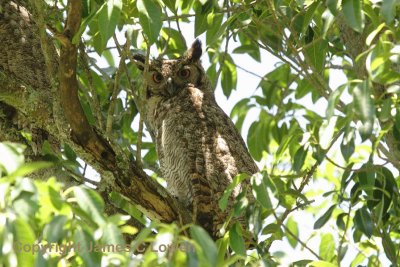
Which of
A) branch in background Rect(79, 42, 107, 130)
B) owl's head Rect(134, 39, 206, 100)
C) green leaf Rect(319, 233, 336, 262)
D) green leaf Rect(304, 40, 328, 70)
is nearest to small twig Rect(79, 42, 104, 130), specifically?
branch in background Rect(79, 42, 107, 130)

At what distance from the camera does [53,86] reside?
2.90 metres

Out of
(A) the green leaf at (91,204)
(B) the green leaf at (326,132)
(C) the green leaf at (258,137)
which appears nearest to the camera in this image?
(A) the green leaf at (91,204)

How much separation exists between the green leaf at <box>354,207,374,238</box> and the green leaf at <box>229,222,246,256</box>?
46cm

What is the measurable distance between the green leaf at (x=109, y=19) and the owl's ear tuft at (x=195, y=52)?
2.53 m

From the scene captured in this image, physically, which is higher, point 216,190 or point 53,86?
point 53,86

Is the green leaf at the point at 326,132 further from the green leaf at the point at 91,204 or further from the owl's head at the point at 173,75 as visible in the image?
the owl's head at the point at 173,75

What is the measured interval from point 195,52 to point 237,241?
107 inches

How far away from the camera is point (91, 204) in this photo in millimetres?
1672

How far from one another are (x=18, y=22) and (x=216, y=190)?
1.43 metres

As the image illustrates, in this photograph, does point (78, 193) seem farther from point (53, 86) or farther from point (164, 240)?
point (53, 86)

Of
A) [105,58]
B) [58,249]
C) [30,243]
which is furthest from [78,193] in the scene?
[105,58]

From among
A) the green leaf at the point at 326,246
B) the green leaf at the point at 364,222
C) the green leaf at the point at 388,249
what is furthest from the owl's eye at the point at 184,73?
the green leaf at the point at 364,222

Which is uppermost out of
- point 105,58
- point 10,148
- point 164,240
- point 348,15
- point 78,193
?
point 105,58

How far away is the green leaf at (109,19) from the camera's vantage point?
2.27 metres
